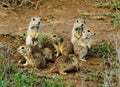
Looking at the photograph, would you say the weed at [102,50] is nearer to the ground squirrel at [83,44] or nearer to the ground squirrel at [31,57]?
the ground squirrel at [83,44]

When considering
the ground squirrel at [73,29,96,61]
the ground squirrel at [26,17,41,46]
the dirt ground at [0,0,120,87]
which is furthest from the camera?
the dirt ground at [0,0,120,87]

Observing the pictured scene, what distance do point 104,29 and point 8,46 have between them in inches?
92.4

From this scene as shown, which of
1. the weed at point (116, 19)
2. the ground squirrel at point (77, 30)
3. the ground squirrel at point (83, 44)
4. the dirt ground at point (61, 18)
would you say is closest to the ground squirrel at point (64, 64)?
the dirt ground at point (61, 18)

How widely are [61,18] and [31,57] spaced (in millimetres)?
2746

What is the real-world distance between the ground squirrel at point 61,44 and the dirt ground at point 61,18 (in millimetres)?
Result: 405

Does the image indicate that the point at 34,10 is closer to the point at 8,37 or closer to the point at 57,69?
the point at 8,37

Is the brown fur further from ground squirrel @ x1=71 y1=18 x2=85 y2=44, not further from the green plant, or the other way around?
the green plant

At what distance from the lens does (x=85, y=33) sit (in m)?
10.0

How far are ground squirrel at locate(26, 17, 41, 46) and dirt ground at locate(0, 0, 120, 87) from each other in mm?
210

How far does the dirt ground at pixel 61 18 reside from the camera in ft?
35.9

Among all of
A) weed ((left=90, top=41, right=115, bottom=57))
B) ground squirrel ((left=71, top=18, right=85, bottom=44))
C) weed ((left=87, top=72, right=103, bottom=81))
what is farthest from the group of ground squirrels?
weed ((left=87, top=72, right=103, bottom=81))

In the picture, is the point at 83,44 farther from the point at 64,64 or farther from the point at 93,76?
the point at 93,76

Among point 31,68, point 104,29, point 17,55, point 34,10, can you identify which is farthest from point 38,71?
point 34,10

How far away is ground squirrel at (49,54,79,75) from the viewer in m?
9.06
